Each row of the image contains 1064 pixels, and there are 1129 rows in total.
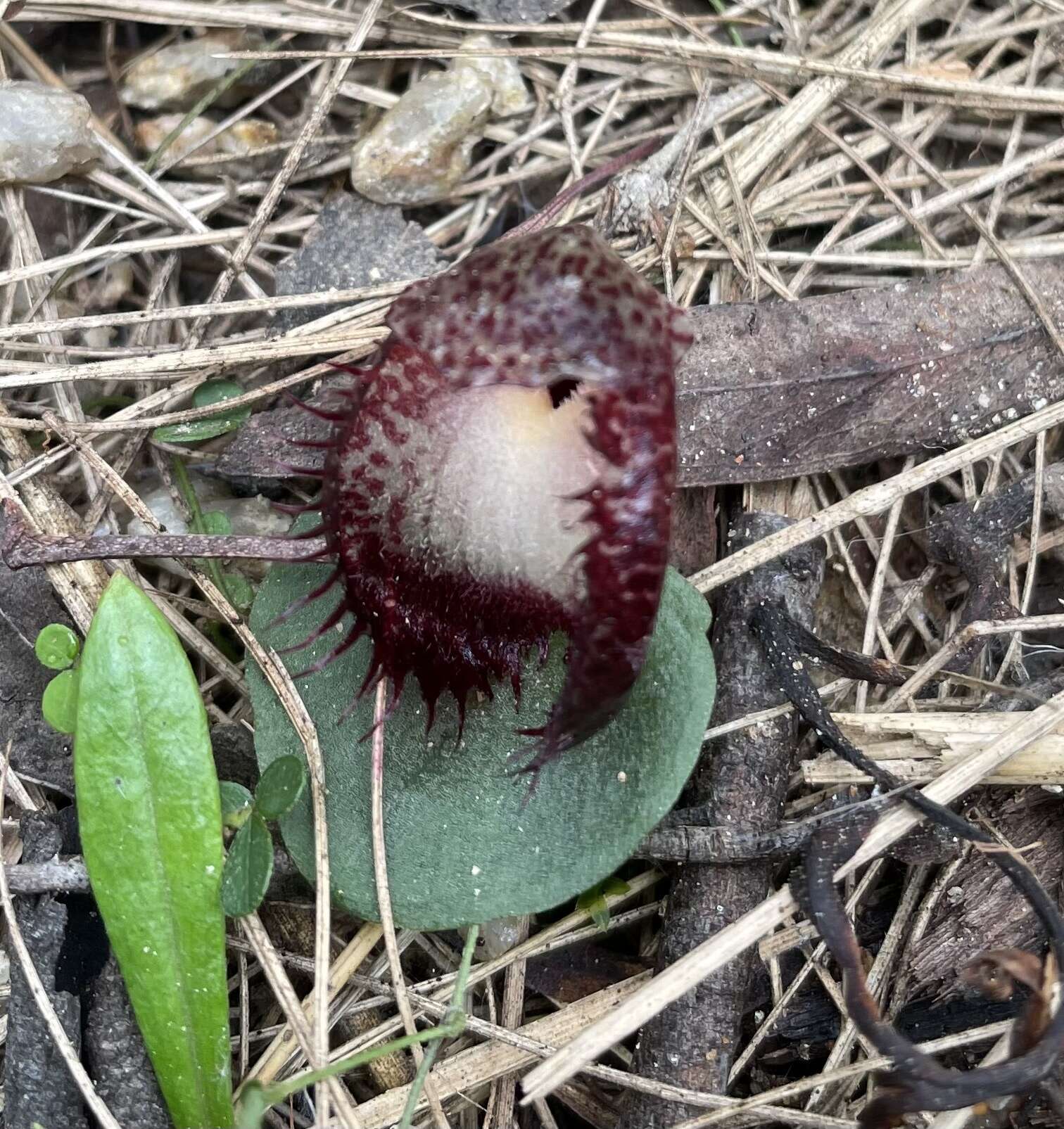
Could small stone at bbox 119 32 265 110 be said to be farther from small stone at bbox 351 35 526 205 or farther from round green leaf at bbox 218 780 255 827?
round green leaf at bbox 218 780 255 827

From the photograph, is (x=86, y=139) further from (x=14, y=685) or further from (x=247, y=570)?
(x=14, y=685)

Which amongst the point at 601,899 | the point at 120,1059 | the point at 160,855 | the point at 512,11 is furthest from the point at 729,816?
the point at 512,11

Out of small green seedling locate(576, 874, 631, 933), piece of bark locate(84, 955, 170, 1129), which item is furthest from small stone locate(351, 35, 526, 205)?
piece of bark locate(84, 955, 170, 1129)

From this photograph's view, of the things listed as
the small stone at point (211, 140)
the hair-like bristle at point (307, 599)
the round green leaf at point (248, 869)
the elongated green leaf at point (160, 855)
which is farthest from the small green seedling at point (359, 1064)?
the small stone at point (211, 140)

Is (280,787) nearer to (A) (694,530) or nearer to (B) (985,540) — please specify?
(A) (694,530)

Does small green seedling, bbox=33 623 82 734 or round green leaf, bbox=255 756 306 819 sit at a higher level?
small green seedling, bbox=33 623 82 734
